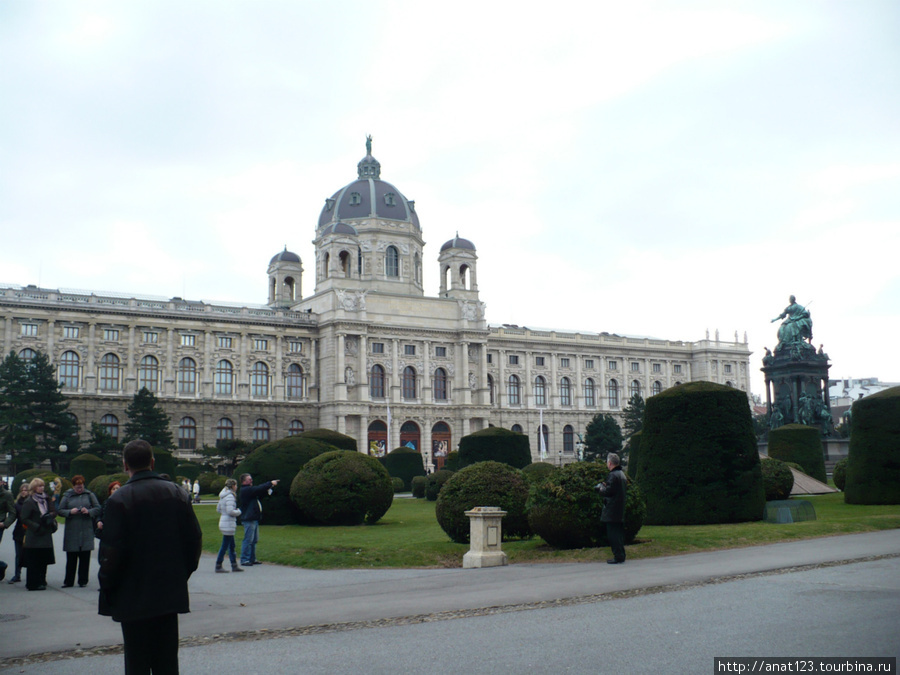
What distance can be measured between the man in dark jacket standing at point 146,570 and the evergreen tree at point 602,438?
7134 centimetres

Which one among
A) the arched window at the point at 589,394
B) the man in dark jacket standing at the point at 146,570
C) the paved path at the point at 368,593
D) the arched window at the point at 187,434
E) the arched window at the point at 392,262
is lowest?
the paved path at the point at 368,593

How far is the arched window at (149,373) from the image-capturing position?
6938 cm

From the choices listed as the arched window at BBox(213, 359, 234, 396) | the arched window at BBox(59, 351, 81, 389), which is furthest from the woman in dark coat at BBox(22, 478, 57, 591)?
the arched window at BBox(213, 359, 234, 396)

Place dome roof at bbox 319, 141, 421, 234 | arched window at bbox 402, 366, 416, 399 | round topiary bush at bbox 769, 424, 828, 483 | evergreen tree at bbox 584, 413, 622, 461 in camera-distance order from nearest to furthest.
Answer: round topiary bush at bbox 769, 424, 828, 483, evergreen tree at bbox 584, 413, 622, 461, arched window at bbox 402, 366, 416, 399, dome roof at bbox 319, 141, 421, 234

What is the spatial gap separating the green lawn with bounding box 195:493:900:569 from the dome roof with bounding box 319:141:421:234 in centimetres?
6388

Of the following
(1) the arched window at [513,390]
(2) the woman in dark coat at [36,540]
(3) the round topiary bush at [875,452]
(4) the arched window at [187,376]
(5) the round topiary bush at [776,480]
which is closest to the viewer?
(2) the woman in dark coat at [36,540]

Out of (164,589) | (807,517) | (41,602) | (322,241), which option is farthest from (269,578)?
(322,241)

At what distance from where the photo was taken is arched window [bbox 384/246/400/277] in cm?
8318

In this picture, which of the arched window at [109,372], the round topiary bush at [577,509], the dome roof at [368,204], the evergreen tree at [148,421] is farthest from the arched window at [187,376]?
the round topiary bush at [577,509]

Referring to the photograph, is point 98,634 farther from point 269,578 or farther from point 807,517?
point 807,517

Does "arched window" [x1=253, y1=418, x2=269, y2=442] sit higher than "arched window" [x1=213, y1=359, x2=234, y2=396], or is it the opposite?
"arched window" [x1=213, y1=359, x2=234, y2=396]

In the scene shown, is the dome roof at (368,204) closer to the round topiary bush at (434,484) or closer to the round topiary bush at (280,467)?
the round topiary bush at (434,484)

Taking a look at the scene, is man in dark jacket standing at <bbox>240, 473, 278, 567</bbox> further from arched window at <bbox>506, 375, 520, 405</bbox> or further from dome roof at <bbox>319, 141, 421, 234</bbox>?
arched window at <bbox>506, 375, 520, 405</bbox>

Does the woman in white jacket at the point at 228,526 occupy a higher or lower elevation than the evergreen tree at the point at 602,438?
lower
